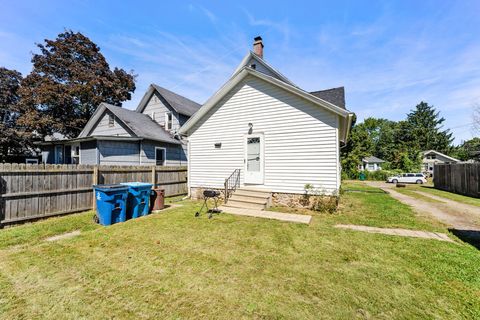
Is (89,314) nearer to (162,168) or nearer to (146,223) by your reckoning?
(146,223)

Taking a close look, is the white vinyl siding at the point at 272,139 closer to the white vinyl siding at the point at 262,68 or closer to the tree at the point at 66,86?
the white vinyl siding at the point at 262,68

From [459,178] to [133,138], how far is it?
23.8m

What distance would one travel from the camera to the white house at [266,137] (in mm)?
8172

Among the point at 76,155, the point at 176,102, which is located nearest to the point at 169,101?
the point at 176,102

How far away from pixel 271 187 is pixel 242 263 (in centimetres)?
545

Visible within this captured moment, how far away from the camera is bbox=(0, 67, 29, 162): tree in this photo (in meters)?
20.9

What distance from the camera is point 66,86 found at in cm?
2192

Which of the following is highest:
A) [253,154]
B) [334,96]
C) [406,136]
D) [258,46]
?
[258,46]

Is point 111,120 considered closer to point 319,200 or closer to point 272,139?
point 272,139

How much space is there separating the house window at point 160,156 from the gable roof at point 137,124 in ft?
3.04

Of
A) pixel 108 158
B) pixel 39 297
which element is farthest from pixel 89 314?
pixel 108 158

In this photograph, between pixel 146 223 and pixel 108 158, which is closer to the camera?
pixel 146 223

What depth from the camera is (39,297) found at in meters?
2.91

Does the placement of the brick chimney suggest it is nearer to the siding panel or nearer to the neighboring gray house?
the neighboring gray house
